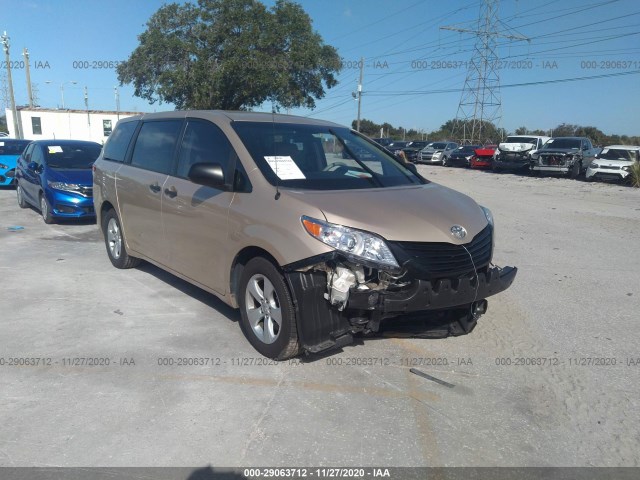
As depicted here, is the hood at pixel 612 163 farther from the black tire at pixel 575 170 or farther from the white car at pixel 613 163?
the black tire at pixel 575 170

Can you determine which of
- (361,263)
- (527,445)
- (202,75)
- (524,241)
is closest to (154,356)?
(361,263)

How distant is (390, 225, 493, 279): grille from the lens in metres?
3.57

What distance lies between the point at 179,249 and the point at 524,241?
615 cm

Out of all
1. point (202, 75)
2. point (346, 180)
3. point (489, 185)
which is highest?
point (202, 75)

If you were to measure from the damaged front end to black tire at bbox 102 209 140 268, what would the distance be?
3542mm

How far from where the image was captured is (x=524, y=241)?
28.7 feet

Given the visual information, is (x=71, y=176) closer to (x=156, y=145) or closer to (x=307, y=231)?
(x=156, y=145)

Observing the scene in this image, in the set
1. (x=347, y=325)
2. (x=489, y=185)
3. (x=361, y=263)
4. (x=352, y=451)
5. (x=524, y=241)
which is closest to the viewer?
(x=352, y=451)

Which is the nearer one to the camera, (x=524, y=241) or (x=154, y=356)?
(x=154, y=356)

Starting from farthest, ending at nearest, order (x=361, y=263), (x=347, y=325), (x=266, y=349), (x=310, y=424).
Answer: (x=266, y=349), (x=347, y=325), (x=361, y=263), (x=310, y=424)

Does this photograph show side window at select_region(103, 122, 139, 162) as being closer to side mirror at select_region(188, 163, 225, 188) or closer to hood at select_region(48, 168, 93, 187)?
side mirror at select_region(188, 163, 225, 188)

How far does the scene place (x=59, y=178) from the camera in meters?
9.63

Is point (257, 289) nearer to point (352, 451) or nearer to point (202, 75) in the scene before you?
point (352, 451)

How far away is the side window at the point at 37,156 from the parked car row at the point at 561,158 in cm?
1989
